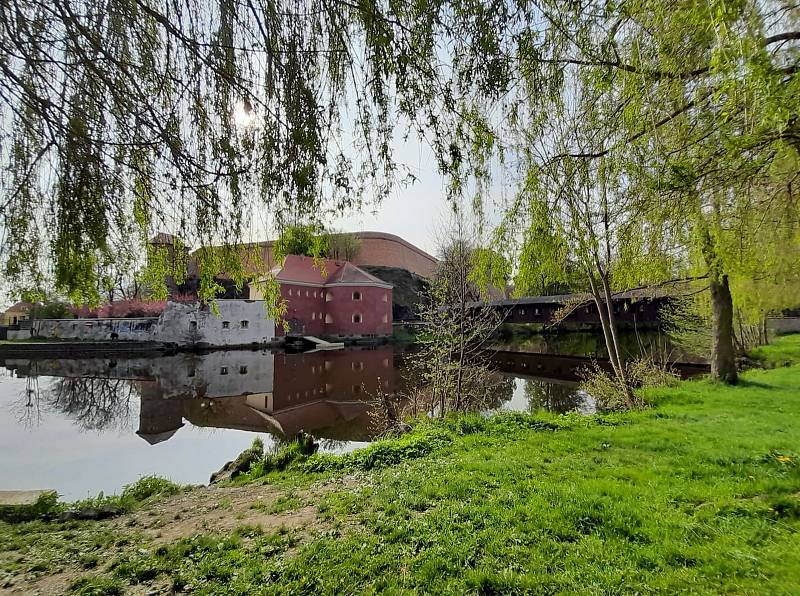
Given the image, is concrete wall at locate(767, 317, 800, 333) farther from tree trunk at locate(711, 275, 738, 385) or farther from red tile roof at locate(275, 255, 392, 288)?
red tile roof at locate(275, 255, 392, 288)

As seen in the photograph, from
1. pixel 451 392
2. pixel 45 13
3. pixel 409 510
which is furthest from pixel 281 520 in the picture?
pixel 451 392

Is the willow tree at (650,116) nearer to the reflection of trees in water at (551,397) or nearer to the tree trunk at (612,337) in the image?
the tree trunk at (612,337)

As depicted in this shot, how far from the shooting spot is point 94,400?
14.2 m

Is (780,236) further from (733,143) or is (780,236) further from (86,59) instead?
(86,59)

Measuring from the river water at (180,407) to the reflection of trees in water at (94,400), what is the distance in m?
0.04

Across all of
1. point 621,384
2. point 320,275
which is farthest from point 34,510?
point 320,275

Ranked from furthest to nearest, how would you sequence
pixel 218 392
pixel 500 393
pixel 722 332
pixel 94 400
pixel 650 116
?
pixel 218 392 < pixel 94 400 < pixel 500 393 < pixel 722 332 < pixel 650 116

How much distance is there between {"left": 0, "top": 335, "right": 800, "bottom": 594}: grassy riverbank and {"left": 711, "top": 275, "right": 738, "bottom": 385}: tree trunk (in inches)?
163

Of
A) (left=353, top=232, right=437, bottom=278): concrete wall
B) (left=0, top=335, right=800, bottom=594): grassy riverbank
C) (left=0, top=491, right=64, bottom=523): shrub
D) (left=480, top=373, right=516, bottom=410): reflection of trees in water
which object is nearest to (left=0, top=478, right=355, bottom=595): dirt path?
(left=0, top=335, right=800, bottom=594): grassy riverbank

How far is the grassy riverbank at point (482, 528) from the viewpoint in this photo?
2.30 meters

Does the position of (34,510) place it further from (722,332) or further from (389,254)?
(389,254)

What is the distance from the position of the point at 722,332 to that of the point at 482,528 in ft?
29.9

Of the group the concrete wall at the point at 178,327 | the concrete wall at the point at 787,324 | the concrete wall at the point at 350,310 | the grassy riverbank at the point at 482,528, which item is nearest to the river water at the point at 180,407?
the grassy riverbank at the point at 482,528

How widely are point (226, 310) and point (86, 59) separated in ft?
90.4
